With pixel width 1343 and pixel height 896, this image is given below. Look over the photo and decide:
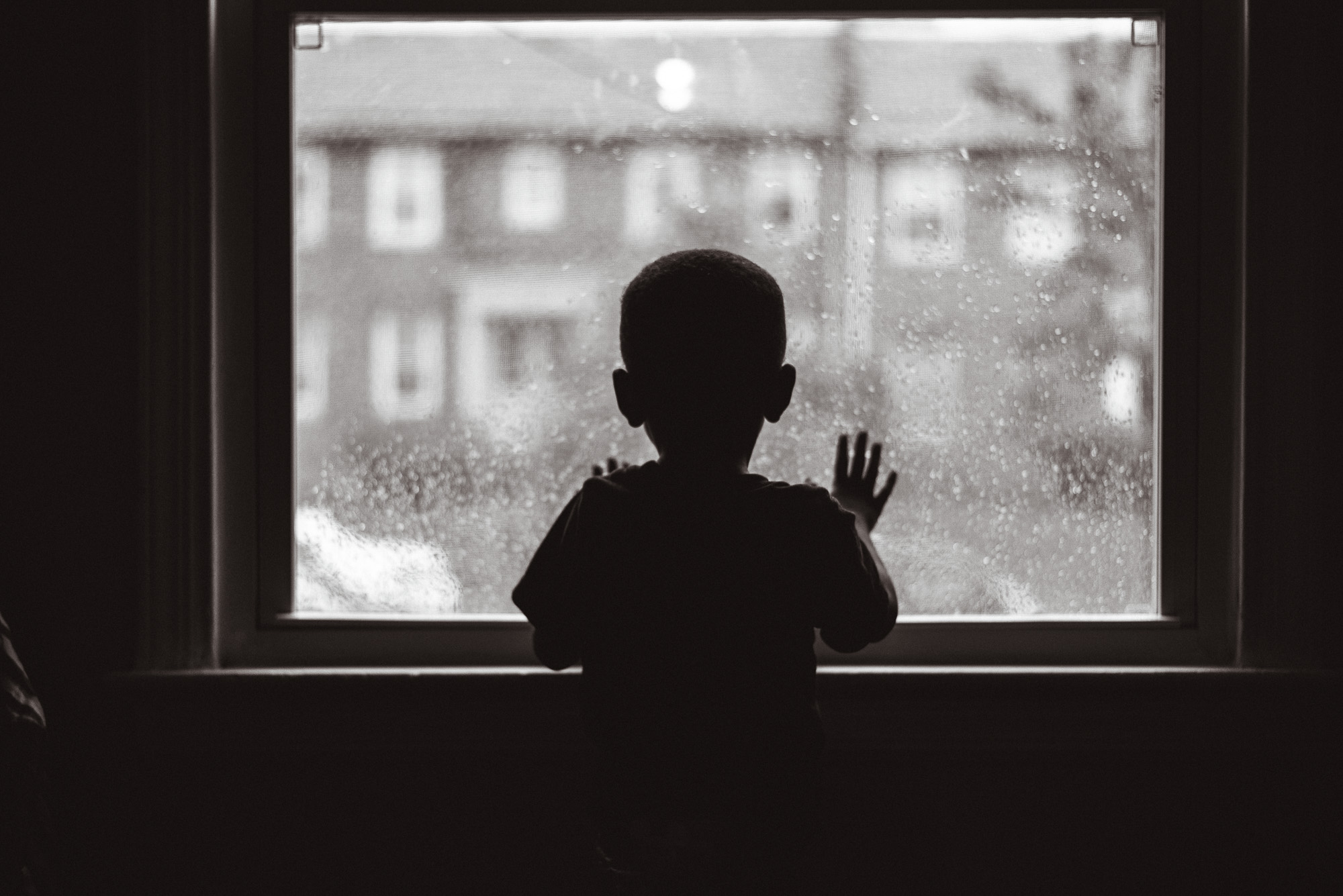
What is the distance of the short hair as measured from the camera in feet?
2.88

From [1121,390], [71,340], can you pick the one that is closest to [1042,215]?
[1121,390]

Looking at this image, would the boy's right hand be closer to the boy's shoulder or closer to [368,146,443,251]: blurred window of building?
the boy's shoulder

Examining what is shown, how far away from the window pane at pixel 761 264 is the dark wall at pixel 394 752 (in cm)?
18

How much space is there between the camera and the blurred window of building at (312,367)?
1428 millimetres

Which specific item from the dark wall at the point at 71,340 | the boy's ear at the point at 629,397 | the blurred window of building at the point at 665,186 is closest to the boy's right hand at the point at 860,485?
the boy's ear at the point at 629,397

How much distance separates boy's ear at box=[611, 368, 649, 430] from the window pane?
1.62 feet

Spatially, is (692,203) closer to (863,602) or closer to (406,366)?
(406,366)

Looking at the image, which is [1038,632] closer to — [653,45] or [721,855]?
[721,855]

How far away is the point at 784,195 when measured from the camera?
4.61 feet

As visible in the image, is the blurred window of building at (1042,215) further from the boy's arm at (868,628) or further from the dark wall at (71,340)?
the dark wall at (71,340)

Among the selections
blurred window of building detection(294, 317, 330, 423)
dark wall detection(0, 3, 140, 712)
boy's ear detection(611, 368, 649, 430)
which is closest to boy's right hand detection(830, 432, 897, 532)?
boy's ear detection(611, 368, 649, 430)

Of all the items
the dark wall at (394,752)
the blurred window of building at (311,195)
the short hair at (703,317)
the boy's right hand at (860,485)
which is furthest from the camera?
the blurred window of building at (311,195)

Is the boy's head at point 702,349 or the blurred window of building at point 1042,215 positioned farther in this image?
the blurred window of building at point 1042,215

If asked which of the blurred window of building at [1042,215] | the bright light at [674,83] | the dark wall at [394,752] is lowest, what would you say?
the dark wall at [394,752]
